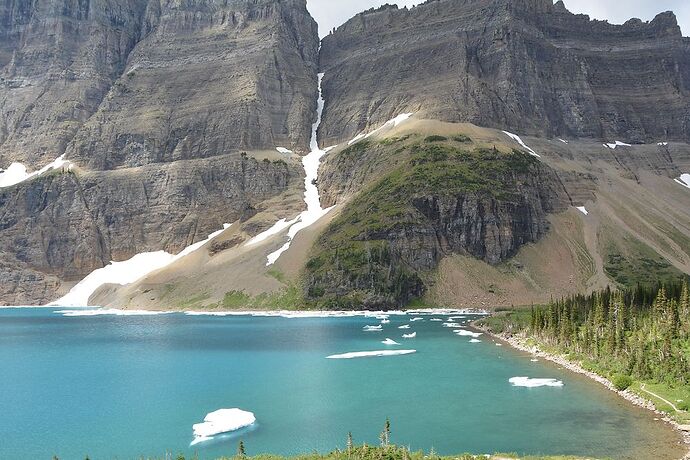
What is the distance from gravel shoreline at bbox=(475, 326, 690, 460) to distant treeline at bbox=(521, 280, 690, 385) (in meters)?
1.58

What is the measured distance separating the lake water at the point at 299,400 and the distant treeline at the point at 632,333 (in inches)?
182

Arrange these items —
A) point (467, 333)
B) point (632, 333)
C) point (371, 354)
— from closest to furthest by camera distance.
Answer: point (632, 333), point (371, 354), point (467, 333)

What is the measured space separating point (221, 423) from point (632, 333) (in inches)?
1869

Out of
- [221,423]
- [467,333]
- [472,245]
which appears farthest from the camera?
[472,245]

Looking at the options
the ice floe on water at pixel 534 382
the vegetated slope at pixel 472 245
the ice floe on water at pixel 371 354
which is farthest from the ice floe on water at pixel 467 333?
the vegetated slope at pixel 472 245

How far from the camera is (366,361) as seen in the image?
78938 mm

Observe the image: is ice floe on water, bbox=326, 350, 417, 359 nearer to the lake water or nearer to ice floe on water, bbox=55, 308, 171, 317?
the lake water

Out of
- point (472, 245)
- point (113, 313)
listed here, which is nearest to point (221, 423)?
point (472, 245)

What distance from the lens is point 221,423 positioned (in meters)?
46.4

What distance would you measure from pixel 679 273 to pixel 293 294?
100 meters

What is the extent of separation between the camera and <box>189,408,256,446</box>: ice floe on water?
44.9 m

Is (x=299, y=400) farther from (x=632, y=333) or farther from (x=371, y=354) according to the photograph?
(x=632, y=333)

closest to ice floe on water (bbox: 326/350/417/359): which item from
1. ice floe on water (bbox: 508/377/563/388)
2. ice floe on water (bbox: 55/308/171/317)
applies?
ice floe on water (bbox: 508/377/563/388)

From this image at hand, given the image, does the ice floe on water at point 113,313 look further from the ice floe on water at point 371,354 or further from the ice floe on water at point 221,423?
the ice floe on water at point 221,423
